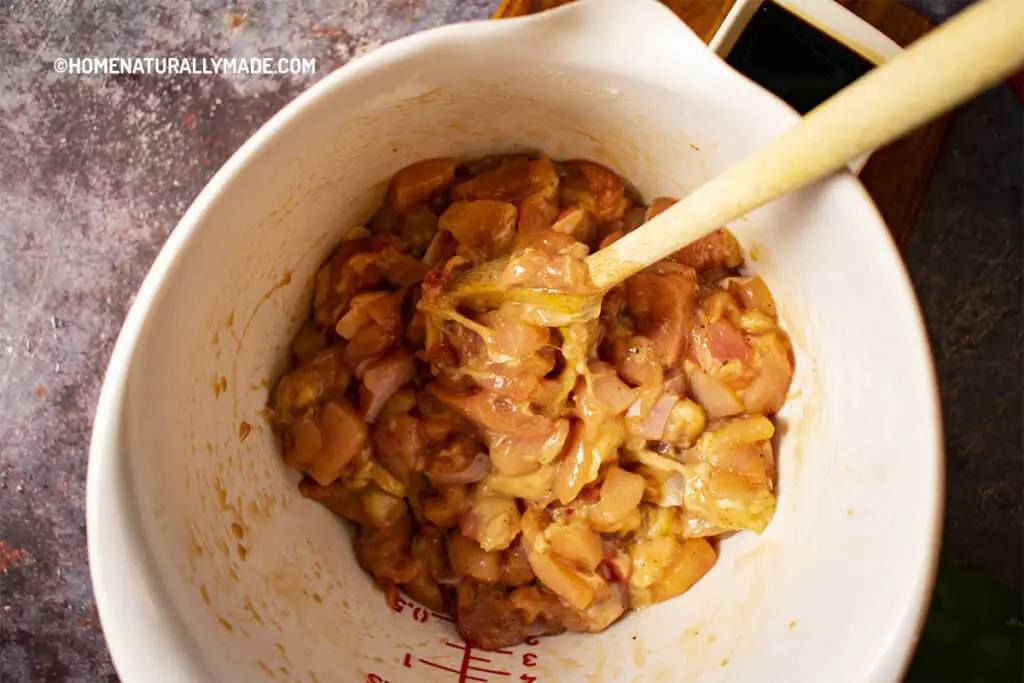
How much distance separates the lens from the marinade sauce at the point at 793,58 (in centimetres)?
112

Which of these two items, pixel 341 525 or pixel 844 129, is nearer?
pixel 844 129

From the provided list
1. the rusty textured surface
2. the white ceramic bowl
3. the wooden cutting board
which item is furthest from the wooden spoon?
the rusty textured surface

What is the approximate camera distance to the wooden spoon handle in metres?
0.64

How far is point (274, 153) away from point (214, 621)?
513 mm

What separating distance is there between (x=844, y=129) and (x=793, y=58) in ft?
1.45

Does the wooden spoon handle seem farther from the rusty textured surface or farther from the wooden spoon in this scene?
the rusty textured surface

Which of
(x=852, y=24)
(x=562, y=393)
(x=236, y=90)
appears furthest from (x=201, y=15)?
(x=852, y=24)

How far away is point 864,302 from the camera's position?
3.05 feet

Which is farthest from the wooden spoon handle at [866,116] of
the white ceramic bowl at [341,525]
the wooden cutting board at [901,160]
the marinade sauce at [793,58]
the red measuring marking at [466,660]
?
the red measuring marking at [466,660]

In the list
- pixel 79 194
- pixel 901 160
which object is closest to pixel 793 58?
pixel 901 160

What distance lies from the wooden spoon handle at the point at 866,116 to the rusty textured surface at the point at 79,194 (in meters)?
0.66

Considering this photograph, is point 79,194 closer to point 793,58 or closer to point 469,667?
point 469,667

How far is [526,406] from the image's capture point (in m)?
1.07

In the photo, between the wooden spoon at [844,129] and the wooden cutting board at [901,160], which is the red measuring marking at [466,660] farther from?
the wooden cutting board at [901,160]
